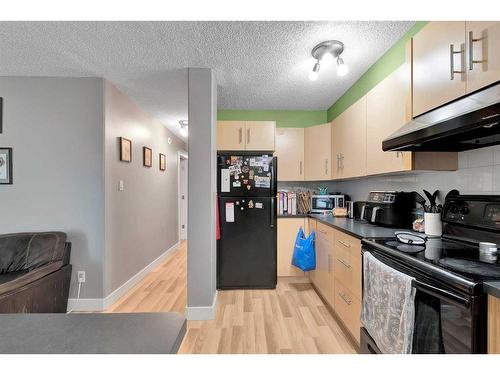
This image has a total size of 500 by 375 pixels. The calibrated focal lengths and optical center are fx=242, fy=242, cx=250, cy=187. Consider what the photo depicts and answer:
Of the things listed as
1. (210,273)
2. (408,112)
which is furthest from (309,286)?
(408,112)

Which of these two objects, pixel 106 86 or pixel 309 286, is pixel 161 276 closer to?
pixel 309 286

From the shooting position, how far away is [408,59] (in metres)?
1.61

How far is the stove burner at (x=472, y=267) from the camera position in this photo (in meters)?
0.92

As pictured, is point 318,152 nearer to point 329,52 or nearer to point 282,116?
point 282,116

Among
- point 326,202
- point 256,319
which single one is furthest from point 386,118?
point 256,319

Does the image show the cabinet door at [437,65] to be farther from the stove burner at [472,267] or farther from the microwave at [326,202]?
the microwave at [326,202]

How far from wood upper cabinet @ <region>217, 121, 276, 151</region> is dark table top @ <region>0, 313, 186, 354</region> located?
260cm

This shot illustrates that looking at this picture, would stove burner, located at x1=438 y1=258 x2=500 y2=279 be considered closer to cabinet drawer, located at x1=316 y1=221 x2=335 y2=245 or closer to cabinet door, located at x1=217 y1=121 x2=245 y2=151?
cabinet drawer, located at x1=316 y1=221 x2=335 y2=245

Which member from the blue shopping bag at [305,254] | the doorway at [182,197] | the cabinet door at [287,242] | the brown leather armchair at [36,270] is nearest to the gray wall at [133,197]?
the brown leather armchair at [36,270]

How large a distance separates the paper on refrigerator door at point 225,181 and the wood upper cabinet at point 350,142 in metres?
1.31

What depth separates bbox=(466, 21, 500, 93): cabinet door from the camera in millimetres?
1034

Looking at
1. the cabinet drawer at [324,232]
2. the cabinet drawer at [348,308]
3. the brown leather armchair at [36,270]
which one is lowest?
the cabinet drawer at [348,308]

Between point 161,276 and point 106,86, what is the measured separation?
253cm
